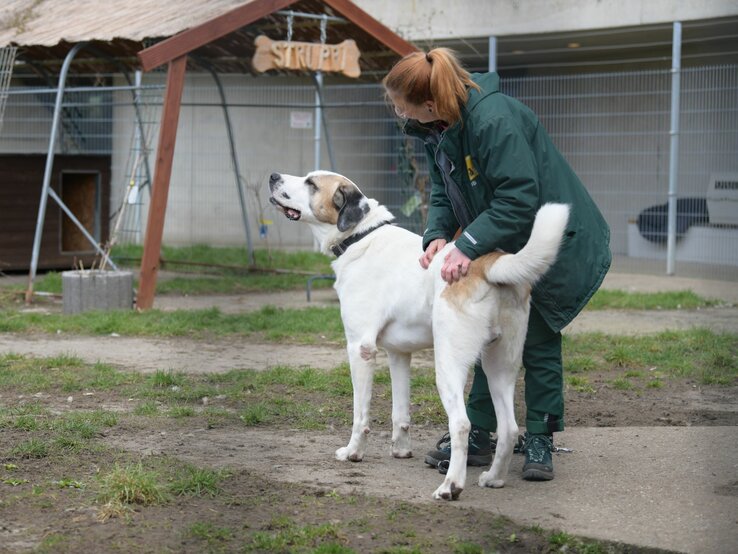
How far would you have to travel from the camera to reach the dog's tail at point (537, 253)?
364cm

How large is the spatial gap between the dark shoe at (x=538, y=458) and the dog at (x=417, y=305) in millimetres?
132

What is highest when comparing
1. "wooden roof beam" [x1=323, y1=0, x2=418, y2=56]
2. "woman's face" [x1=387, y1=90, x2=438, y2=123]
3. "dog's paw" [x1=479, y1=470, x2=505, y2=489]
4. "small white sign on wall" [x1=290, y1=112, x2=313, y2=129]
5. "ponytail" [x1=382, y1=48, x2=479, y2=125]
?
"wooden roof beam" [x1=323, y1=0, x2=418, y2=56]


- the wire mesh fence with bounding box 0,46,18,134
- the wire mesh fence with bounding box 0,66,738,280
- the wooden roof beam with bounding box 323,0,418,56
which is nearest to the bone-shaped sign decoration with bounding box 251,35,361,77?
the wooden roof beam with bounding box 323,0,418,56

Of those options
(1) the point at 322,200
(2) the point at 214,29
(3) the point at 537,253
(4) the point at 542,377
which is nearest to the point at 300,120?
(2) the point at 214,29

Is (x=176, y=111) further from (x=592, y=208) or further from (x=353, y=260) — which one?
(x=592, y=208)

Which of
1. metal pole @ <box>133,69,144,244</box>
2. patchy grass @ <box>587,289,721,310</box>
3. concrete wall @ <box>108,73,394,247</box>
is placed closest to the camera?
patchy grass @ <box>587,289,721,310</box>

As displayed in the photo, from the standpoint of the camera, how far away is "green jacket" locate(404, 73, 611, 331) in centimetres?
381

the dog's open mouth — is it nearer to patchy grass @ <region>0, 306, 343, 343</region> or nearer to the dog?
the dog

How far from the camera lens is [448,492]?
3842 mm

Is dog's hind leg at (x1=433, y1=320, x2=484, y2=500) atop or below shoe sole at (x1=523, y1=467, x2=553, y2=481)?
atop

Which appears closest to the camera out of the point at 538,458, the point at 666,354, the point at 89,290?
the point at 538,458

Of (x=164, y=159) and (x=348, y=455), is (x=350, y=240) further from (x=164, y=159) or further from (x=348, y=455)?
(x=164, y=159)

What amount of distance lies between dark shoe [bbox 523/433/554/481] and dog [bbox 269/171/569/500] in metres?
0.13

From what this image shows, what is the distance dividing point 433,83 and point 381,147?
10370mm
